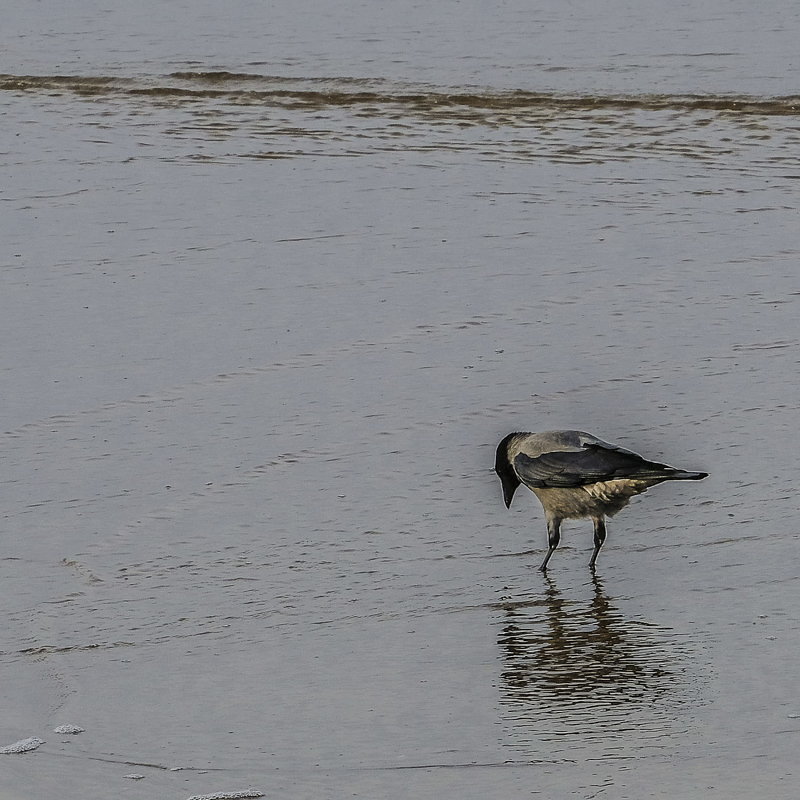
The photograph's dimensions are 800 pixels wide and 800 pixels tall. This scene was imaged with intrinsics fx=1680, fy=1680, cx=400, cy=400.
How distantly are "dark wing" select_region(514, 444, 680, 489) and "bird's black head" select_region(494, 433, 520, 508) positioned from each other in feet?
0.48

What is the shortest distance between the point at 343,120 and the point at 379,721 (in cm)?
1077

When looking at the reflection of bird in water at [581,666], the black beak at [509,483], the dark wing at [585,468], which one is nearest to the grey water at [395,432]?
the reflection of bird in water at [581,666]

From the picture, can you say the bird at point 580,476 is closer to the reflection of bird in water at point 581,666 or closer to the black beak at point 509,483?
the black beak at point 509,483

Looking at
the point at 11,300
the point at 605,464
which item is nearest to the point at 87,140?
the point at 11,300

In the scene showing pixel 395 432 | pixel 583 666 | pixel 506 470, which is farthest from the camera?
pixel 395 432

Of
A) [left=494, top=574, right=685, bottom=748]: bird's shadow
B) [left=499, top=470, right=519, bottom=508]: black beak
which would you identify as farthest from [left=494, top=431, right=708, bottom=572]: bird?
[left=494, top=574, right=685, bottom=748]: bird's shadow

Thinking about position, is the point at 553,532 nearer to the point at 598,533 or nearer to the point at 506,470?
the point at 598,533

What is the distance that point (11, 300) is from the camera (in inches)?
393

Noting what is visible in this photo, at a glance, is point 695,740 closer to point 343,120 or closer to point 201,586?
point 201,586

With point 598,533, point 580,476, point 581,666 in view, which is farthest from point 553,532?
point 581,666

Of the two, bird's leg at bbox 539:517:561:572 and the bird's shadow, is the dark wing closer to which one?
bird's leg at bbox 539:517:561:572

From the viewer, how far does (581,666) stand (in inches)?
214

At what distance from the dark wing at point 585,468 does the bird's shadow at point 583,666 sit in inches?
17.0

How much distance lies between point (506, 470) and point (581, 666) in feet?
4.84
